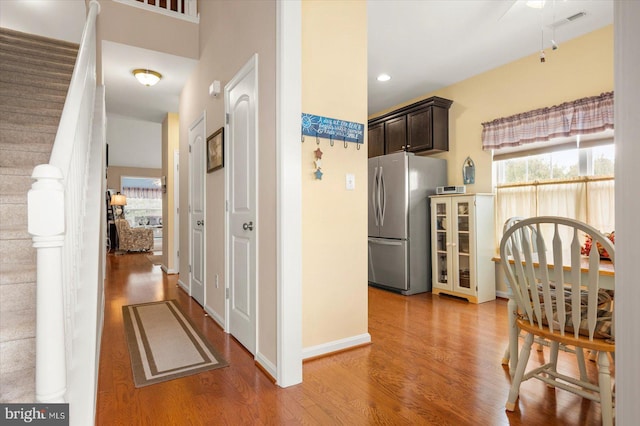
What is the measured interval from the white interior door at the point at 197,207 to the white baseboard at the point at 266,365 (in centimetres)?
165

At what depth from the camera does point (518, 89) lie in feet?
13.0

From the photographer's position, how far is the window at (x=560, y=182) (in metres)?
3.38

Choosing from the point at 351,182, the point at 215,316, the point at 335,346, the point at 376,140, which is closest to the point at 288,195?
the point at 351,182

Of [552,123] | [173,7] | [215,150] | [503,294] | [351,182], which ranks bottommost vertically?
[503,294]

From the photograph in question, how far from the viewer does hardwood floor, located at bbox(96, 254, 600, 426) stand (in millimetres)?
1701

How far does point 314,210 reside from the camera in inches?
95.5

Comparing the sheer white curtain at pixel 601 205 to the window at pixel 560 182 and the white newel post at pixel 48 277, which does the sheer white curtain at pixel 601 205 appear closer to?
the window at pixel 560 182

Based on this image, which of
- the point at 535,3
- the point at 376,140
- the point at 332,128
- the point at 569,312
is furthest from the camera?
the point at 376,140

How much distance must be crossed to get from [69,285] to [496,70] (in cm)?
468

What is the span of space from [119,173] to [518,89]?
39.0ft

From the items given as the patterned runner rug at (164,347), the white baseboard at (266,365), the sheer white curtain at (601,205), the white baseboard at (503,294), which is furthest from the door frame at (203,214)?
the sheer white curtain at (601,205)

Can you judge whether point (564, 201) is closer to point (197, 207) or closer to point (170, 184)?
point (197, 207)

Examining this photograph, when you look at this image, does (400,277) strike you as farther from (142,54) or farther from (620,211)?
(142,54)

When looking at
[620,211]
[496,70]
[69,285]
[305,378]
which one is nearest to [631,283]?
[620,211]
